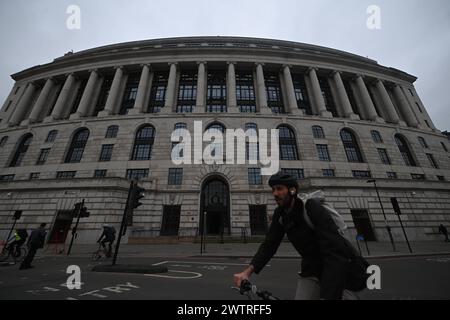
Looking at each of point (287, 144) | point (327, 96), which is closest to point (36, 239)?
point (287, 144)

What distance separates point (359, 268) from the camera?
5.56ft

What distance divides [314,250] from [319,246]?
0.92ft

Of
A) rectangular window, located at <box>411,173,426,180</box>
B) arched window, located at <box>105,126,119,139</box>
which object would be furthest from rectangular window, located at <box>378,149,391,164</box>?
arched window, located at <box>105,126,119,139</box>

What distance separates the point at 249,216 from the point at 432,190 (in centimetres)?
2340

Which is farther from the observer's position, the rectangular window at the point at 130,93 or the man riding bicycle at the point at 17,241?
the rectangular window at the point at 130,93

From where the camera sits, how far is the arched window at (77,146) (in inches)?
1053

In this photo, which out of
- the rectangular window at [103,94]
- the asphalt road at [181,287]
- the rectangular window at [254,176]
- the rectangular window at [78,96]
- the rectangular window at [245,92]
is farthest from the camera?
the rectangular window at [78,96]

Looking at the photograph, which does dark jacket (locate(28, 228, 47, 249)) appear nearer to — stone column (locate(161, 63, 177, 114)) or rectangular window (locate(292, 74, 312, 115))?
stone column (locate(161, 63, 177, 114))

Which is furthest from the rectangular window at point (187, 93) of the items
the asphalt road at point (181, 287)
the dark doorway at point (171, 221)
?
the asphalt road at point (181, 287)

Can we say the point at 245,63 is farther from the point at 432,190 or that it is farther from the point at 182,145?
the point at 432,190

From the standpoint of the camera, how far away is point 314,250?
209cm

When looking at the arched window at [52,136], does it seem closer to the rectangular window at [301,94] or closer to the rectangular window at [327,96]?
the rectangular window at [301,94]

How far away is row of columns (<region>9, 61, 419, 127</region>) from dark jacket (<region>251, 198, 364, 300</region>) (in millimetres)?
27547

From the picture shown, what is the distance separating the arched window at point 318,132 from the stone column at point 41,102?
44.1 meters
